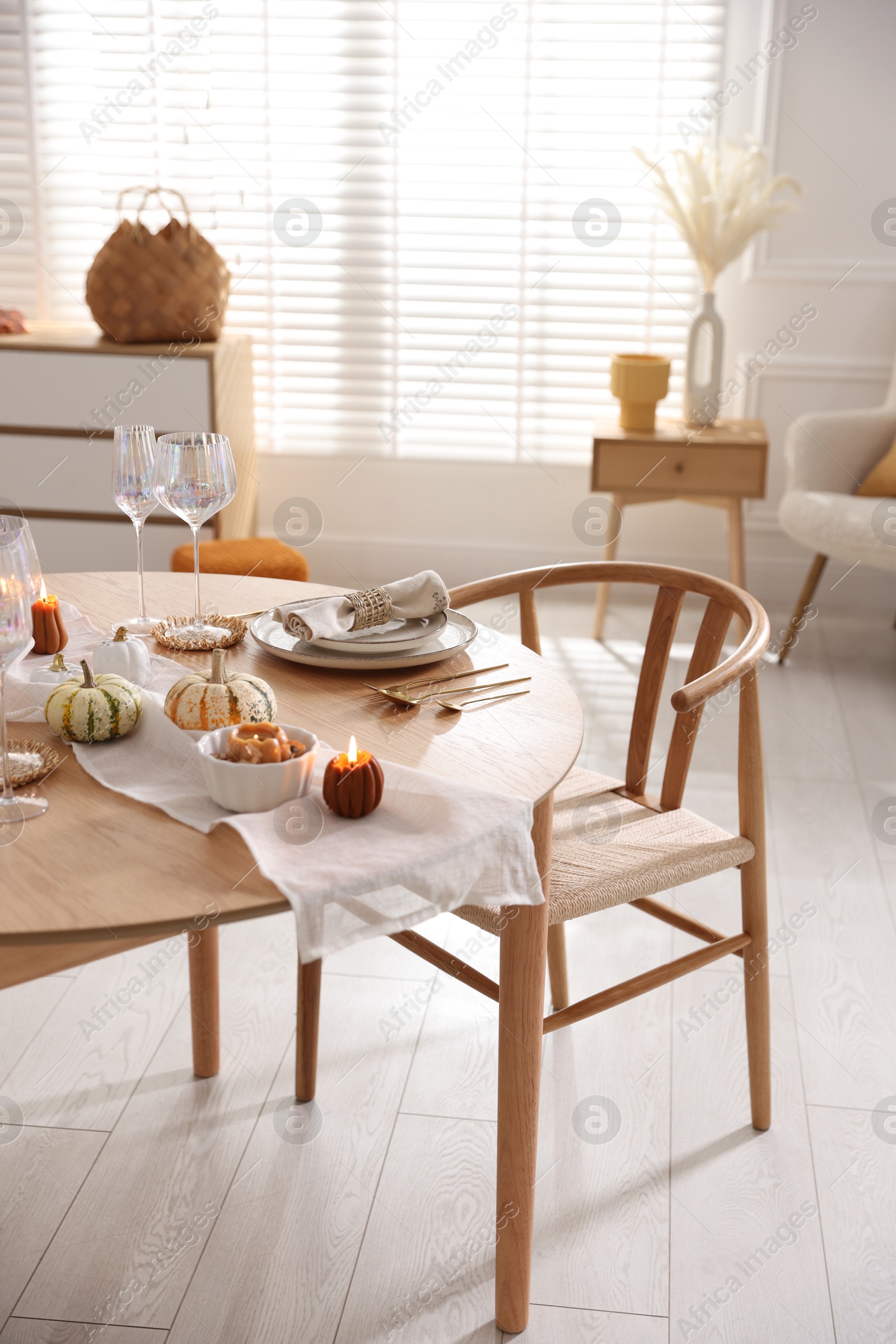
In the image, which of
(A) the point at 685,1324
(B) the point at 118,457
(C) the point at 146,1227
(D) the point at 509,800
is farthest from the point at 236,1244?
(B) the point at 118,457

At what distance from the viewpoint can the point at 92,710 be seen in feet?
3.54

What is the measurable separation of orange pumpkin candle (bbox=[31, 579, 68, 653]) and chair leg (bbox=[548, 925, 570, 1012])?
2.58 feet

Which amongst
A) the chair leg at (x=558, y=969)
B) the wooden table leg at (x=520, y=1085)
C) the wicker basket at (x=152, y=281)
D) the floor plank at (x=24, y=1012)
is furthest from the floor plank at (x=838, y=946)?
the wicker basket at (x=152, y=281)

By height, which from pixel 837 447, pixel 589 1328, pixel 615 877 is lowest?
pixel 589 1328

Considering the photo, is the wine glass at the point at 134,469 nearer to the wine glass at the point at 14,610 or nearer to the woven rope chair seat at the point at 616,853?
the wine glass at the point at 14,610

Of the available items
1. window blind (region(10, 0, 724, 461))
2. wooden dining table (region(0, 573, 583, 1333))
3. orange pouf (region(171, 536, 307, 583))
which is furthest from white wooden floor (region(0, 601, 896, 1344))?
window blind (region(10, 0, 724, 461))

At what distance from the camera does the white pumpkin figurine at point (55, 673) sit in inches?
47.7

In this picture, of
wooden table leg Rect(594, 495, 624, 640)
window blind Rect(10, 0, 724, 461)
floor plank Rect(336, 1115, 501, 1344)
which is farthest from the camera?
window blind Rect(10, 0, 724, 461)

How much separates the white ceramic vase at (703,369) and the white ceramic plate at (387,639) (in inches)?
91.0

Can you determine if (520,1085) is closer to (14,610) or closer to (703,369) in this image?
(14,610)

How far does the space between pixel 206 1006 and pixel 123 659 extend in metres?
0.65

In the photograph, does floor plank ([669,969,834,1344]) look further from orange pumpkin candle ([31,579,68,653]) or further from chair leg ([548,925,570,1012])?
orange pumpkin candle ([31,579,68,653])

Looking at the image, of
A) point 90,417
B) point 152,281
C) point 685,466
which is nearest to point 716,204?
point 685,466

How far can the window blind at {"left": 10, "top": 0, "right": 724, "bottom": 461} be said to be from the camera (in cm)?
365
